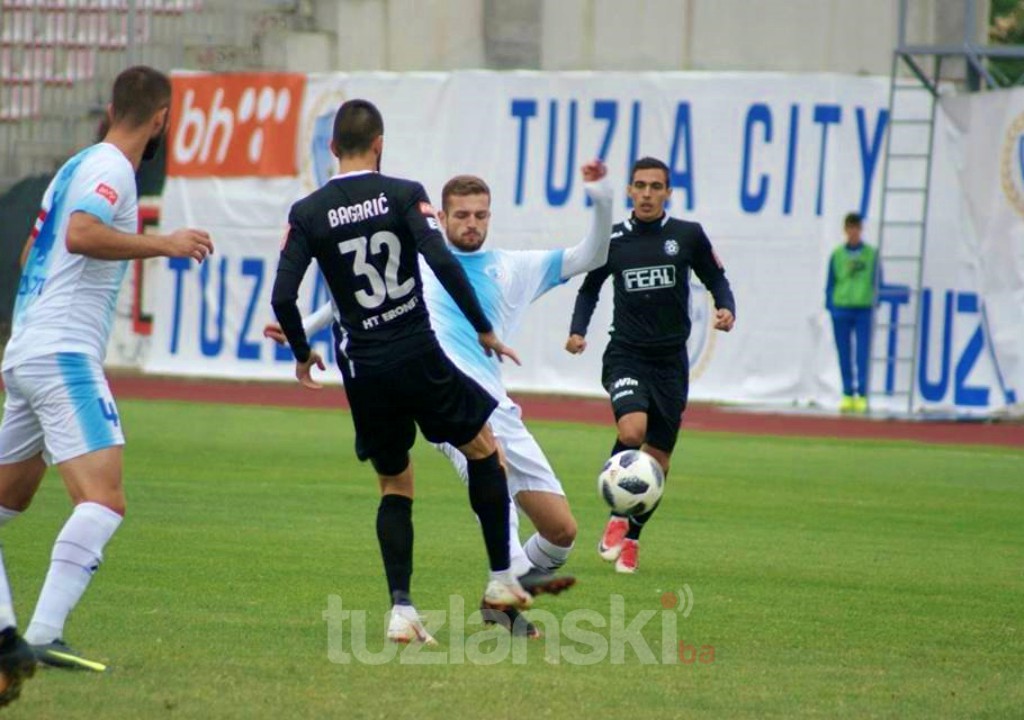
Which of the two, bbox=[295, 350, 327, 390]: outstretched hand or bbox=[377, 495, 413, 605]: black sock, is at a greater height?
bbox=[295, 350, 327, 390]: outstretched hand

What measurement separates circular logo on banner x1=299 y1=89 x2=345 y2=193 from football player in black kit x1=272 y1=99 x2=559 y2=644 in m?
18.8

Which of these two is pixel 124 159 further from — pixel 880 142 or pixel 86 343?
pixel 880 142

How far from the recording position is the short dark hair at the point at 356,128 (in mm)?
7715

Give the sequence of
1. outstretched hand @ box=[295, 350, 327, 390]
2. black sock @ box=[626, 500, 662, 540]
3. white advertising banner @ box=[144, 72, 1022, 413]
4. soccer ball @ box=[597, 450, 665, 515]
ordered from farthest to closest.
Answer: white advertising banner @ box=[144, 72, 1022, 413] < black sock @ box=[626, 500, 662, 540] < soccer ball @ box=[597, 450, 665, 515] < outstretched hand @ box=[295, 350, 327, 390]

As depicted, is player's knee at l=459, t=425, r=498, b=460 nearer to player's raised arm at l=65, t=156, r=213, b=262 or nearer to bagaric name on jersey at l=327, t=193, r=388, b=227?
bagaric name on jersey at l=327, t=193, r=388, b=227

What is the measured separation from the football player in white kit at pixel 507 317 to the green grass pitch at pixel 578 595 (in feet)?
1.49

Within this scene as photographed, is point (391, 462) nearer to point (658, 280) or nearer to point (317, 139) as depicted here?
point (658, 280)

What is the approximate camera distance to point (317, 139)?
26.7 m

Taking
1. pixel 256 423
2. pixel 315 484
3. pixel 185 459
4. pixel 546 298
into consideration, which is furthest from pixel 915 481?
pixel 546 298

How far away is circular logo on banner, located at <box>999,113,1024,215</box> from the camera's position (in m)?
21.8

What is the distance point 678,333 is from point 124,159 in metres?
4.89

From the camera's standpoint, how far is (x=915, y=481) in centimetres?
1638

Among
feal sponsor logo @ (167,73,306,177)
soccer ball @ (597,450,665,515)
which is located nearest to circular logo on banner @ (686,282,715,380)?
feal sponsor logo @ (167,73,306,177)

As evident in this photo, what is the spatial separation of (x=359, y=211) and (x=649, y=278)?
13.8ft
